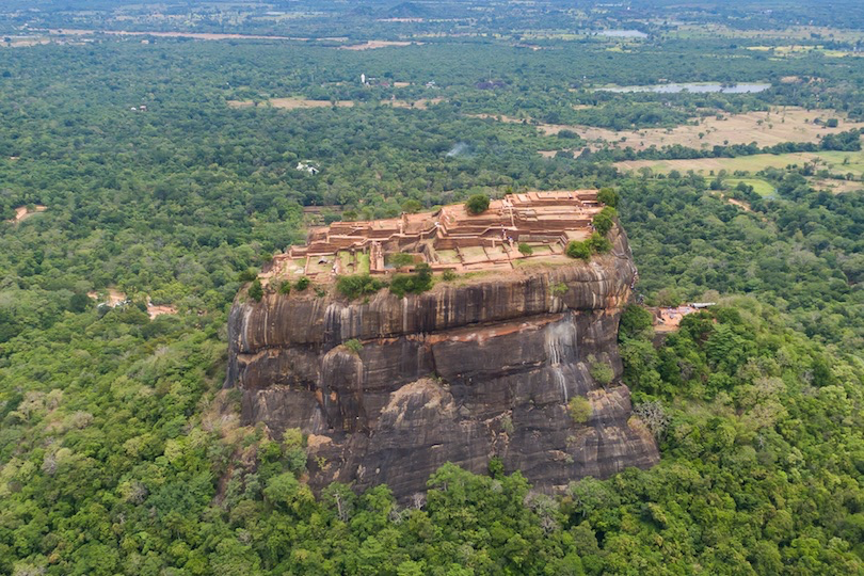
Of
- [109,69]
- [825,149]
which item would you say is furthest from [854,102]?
[109,69]

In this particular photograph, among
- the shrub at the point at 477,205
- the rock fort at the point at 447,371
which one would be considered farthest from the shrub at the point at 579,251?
the shrub at the point at 477,205

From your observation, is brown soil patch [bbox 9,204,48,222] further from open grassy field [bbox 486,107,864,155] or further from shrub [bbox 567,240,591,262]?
open grassy field [bbox 486,107,864,155]

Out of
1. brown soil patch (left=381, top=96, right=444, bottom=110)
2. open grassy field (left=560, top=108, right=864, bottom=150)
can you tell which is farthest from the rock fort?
brown soil patch (left=381, top=96, right=444, bottom=110)

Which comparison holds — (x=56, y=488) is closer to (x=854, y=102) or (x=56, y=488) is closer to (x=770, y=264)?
(x=770, y=264)

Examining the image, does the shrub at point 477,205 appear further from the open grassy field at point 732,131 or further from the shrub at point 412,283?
the open grassy field at point 732,131

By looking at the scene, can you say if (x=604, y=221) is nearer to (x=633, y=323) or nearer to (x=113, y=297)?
(x=633, y=323)
